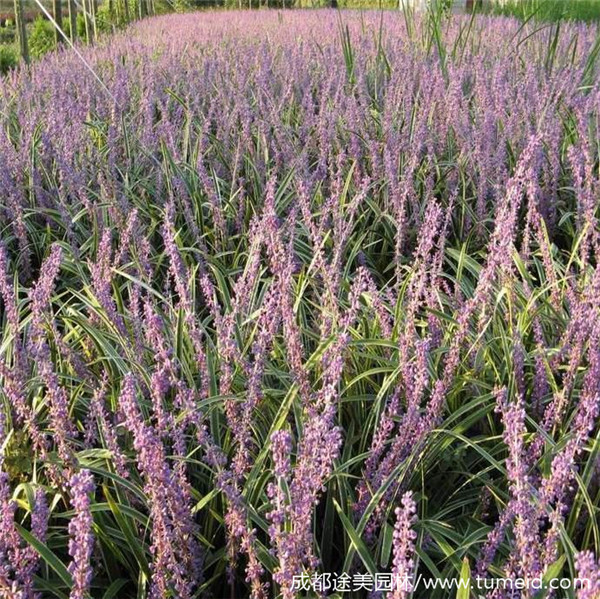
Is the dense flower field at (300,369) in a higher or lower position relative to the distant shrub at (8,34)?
lower

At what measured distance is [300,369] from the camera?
1.70m

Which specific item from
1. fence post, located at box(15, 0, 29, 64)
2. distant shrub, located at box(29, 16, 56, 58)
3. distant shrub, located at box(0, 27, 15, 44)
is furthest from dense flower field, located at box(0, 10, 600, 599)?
distant shrub, located at box(0, 27, 15, 44)

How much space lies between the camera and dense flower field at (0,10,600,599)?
1.37 meters

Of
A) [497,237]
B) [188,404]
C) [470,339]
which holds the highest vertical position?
[497,237]

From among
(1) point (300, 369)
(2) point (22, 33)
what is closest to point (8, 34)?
(2) point (22, 33)

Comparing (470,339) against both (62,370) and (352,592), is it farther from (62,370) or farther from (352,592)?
(62,370)

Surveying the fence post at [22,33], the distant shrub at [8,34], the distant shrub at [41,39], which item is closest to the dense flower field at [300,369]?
the fence post at [22,33]

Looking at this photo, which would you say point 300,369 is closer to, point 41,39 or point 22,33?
point 22,33

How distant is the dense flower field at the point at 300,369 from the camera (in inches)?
54.0

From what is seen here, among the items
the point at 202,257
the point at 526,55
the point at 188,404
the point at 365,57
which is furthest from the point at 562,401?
the point at 526,55

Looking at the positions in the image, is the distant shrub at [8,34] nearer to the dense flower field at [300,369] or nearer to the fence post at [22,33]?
the fence post at [22,33]

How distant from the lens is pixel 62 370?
85.9 inches

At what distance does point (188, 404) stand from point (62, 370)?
0.91 meters

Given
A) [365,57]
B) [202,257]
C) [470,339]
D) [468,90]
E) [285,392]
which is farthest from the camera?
[365,57]
